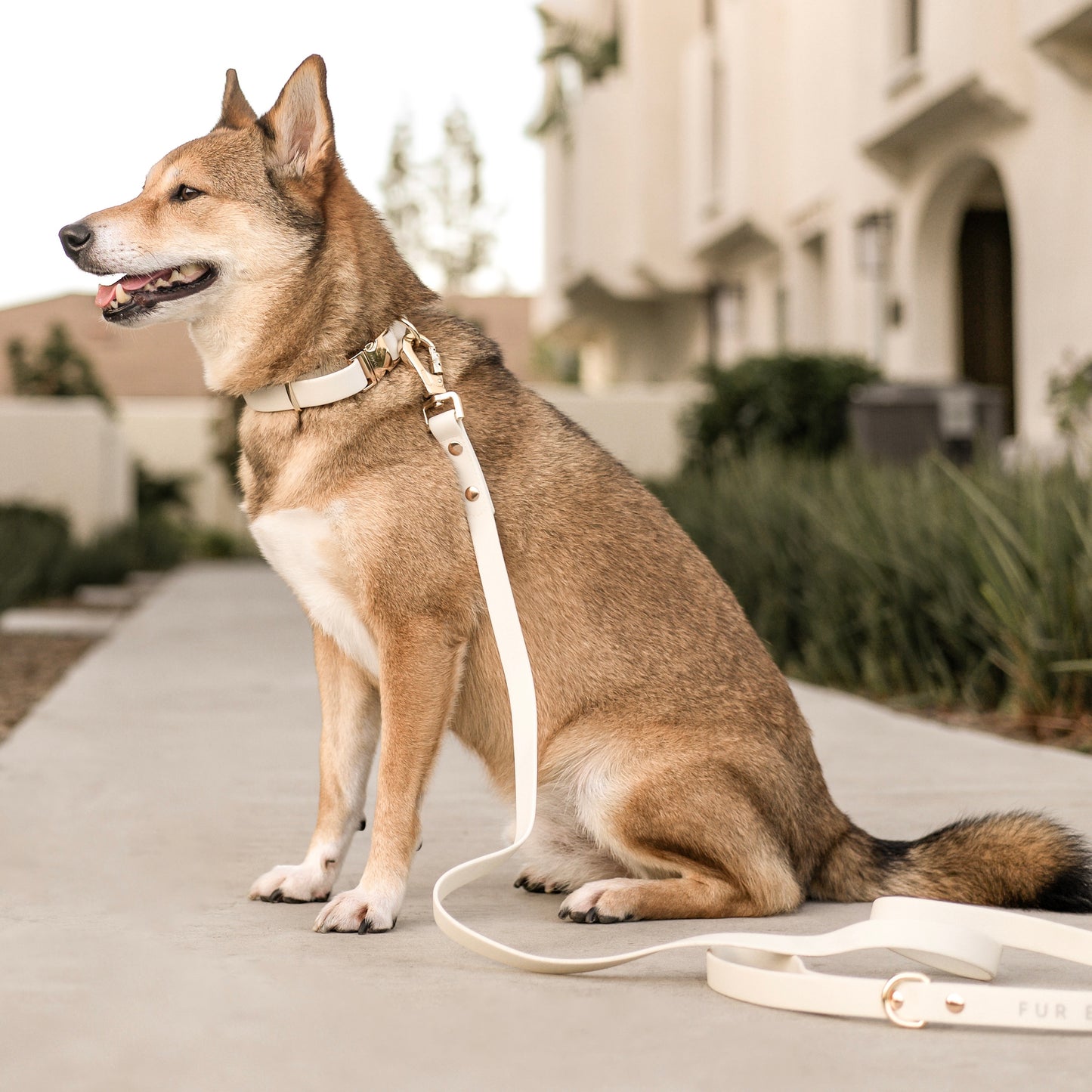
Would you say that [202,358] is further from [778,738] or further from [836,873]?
[836,873]

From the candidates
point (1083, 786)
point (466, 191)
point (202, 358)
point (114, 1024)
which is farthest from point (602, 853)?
point (466, 191)

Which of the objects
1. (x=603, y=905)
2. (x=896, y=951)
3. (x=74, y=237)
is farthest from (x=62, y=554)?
(x=896, y=951)

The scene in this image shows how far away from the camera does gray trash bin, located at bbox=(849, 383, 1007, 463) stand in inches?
432

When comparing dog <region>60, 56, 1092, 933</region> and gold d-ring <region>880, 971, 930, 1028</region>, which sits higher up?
dog <region>60, 56, 1092, 933</region>

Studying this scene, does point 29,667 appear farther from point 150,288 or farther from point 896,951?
point 896,951

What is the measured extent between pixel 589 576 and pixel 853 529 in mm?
4510

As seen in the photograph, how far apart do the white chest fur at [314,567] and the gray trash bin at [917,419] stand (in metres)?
8.42

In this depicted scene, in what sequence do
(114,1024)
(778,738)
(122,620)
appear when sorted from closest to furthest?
(114,1024)
(778,738)
(122,620)

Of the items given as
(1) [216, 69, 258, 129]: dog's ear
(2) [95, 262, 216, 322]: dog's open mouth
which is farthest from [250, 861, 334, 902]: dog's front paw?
(1) [216, 69, 258, 129]: dog's ear

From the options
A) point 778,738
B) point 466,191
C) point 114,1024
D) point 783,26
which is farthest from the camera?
point 466,191

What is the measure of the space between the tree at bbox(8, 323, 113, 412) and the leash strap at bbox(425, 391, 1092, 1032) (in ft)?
81.5

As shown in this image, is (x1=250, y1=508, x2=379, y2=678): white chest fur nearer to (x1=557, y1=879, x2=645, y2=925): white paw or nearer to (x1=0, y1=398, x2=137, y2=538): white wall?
(x1=557, y1=879, x2=645, y2=925): white paw

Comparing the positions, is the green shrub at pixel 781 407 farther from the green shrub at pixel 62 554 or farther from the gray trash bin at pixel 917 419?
the green shrub at pixel 62 554

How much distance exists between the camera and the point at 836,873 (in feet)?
10.3
